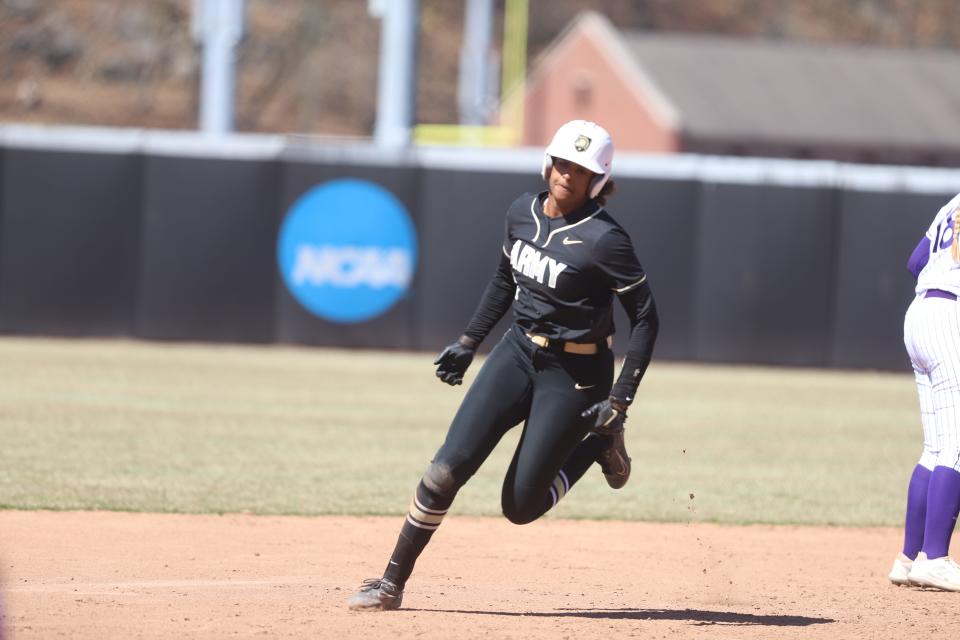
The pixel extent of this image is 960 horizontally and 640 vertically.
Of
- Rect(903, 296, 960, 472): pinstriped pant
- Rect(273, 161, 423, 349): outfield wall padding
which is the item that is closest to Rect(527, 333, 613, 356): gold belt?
Rect(903, 296, 960, 472): pinstriped pant

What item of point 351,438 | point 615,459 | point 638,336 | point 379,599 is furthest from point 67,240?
point 638,336

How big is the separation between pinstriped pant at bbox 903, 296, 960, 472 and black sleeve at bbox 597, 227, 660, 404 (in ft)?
5.37

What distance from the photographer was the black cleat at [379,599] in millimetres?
6043

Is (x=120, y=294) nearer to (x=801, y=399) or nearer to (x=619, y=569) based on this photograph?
(x=801, y=399)

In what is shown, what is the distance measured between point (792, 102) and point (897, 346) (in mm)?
27521

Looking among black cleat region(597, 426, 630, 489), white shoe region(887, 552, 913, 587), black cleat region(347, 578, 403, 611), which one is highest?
black cleat region(597, 426, 630, 489)

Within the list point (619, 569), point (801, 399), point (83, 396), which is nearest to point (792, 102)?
point (801, 399)

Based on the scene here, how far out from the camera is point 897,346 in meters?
18.3

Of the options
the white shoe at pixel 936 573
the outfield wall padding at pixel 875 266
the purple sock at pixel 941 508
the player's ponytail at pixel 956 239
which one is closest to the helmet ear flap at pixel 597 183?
the player's ponytail at pixel 956 239

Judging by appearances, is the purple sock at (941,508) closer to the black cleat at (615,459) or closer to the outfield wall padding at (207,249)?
the black cleat at (615,459)

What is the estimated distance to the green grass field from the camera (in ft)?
31.0

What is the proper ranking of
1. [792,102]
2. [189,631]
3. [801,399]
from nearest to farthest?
[189,631] → [801,399] → [792,102]

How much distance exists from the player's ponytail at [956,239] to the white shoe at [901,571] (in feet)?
4.94

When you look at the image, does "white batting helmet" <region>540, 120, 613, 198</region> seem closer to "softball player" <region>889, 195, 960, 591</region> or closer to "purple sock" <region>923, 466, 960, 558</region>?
"softball player" <region>889, 195, 960, 591</region>
